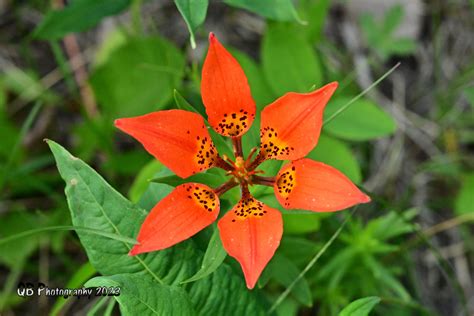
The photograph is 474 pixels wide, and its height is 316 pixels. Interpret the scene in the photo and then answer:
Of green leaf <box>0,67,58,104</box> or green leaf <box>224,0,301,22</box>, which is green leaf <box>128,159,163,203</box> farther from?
green leaf <box>0,67,58,104</box>

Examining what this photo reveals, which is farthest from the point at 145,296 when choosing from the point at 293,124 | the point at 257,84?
the point at 257,84

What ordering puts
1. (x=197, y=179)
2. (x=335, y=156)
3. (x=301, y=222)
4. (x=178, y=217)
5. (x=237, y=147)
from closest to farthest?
(x=178, y=217), (x=197, y=179), (x=237, y=147), (x=301, y=222), (x=335, y=156)

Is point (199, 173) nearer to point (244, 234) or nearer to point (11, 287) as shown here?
point (244, 234)

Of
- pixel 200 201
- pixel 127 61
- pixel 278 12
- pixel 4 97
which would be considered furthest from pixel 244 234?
pixel 4 97

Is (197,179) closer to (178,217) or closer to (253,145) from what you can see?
(178,217)

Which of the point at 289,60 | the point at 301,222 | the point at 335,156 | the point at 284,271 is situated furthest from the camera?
the point at 289,60

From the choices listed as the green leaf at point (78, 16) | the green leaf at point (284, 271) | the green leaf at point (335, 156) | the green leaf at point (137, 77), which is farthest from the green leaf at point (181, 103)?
the green leaf at point (137, 77)
